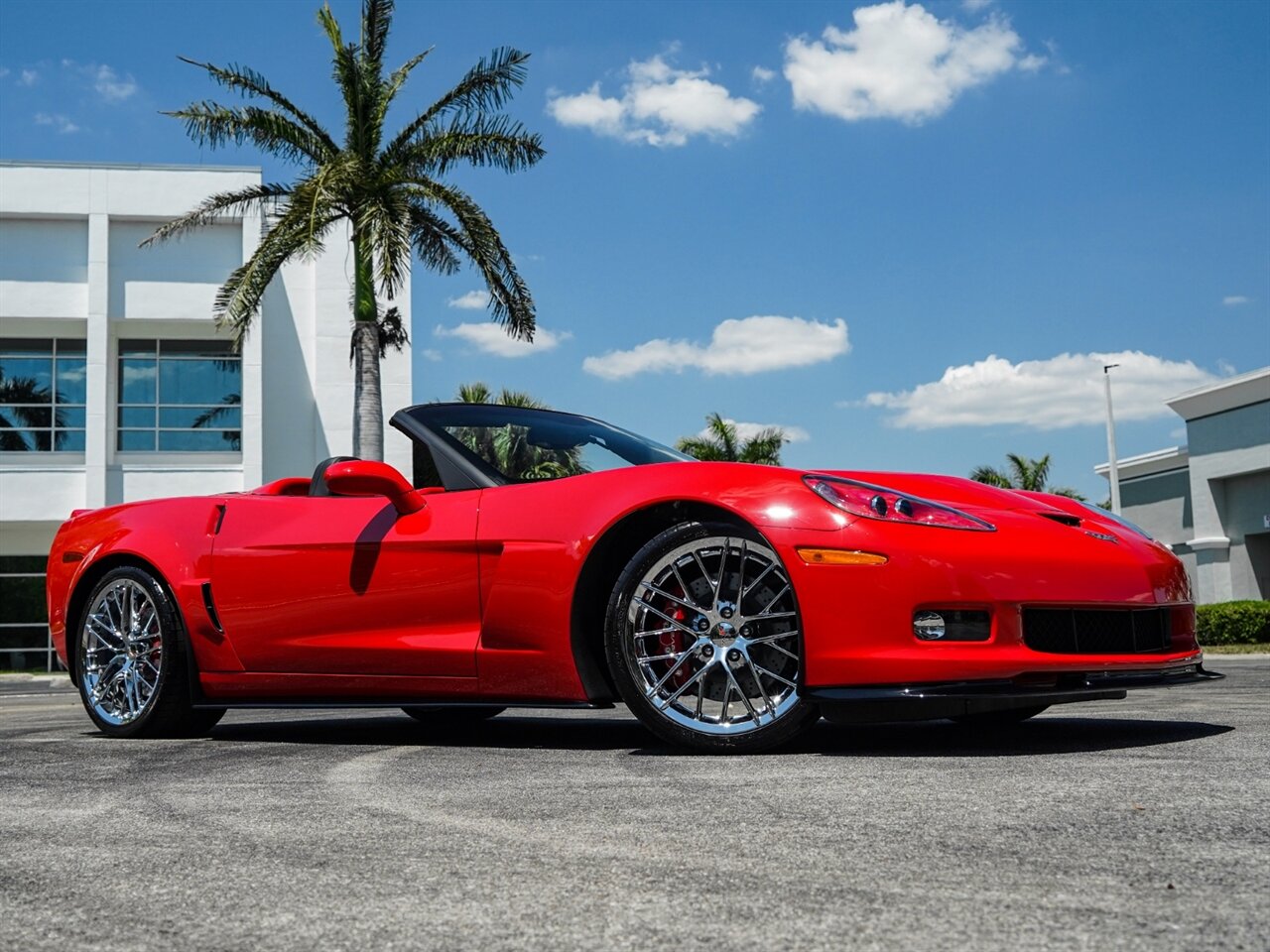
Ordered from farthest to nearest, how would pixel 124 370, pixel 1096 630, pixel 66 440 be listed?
1. pixel 124 370
2. pixel 66 440
3. pixel 1096 630

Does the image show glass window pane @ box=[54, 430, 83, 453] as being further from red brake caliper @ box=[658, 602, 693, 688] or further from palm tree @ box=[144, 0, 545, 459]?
red brake caliper @ box=[658, 602, 693, 688]

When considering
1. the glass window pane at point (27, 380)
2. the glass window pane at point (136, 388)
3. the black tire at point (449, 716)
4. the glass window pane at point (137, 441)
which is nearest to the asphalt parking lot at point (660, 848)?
the black tire at point (449, 716)

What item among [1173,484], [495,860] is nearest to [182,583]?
[495,860]

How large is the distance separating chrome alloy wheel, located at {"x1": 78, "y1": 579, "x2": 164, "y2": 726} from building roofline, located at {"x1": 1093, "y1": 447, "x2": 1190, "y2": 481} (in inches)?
1160

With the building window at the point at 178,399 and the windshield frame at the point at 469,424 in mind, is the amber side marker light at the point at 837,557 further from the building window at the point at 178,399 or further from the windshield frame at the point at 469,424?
the building window at the point at 178,399

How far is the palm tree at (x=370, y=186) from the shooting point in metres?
19.4

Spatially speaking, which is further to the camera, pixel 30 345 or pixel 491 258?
pixel 30 345

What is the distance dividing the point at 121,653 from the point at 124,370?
25.0 m

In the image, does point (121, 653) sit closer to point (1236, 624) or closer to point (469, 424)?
point (469, 424)

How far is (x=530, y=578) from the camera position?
4.59 m

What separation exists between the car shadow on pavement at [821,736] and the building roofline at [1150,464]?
2857cm

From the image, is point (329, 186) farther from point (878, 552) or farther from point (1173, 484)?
point (1173, 484)

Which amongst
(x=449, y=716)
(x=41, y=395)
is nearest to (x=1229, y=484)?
(x=41, y=395)

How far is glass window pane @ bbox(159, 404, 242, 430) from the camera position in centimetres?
2894
